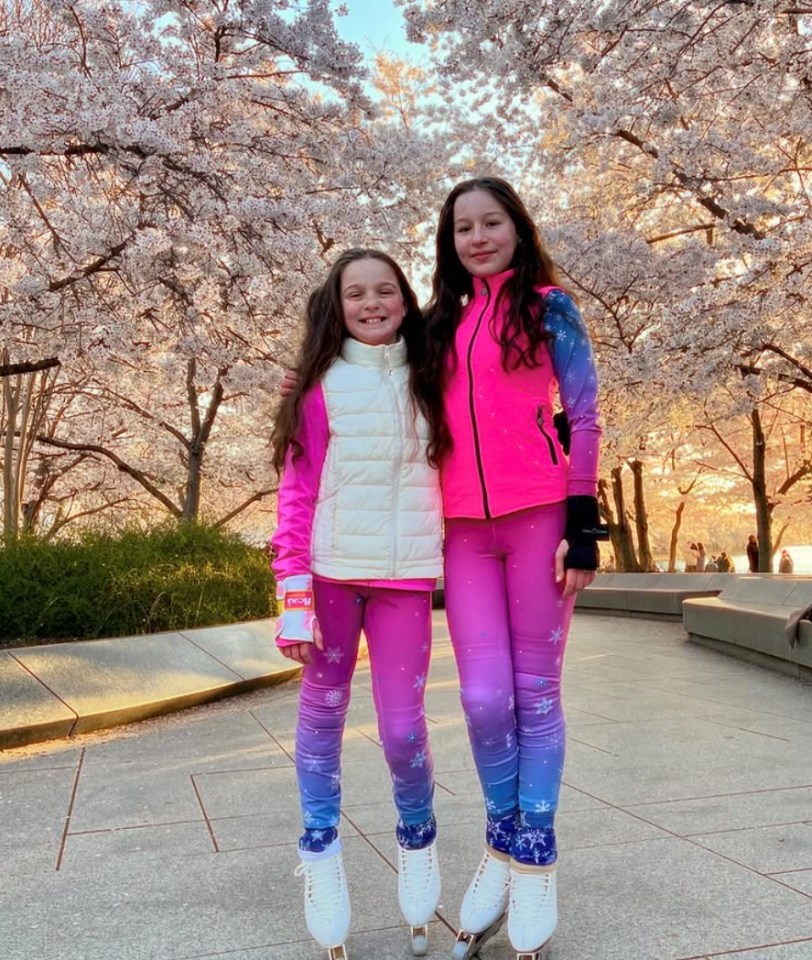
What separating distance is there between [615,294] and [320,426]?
12.2 metres

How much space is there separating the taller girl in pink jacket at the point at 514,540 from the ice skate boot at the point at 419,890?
94mm

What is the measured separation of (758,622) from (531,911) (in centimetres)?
615

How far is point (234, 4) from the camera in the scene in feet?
26.3

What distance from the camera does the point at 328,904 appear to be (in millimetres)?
2250

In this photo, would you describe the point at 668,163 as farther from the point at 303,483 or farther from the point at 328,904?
the point at 328,904

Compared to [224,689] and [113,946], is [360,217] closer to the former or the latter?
[224,689]

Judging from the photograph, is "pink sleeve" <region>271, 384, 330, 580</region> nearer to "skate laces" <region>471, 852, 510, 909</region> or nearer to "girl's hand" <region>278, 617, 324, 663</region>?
"girl's hand" <region>278, 617, 324, 663</region>

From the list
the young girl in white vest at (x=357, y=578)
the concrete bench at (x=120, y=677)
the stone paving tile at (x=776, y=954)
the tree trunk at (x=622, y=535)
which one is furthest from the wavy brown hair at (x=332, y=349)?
the tree trunk at (x=622, y=535)

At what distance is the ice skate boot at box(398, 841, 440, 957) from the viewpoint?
90.3 inches

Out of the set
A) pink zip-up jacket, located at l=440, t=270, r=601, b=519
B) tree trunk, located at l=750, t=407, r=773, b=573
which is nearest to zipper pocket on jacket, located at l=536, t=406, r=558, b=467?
pink zip-up jacket, located at l=440, t=270, r=601, b=519

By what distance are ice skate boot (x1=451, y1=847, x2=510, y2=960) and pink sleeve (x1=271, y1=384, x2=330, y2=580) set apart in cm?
92

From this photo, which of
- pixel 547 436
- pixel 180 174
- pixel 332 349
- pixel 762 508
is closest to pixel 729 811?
pixel 547 436

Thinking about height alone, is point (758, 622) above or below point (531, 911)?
above

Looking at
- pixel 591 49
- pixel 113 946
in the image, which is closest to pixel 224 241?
pixel 591 49
